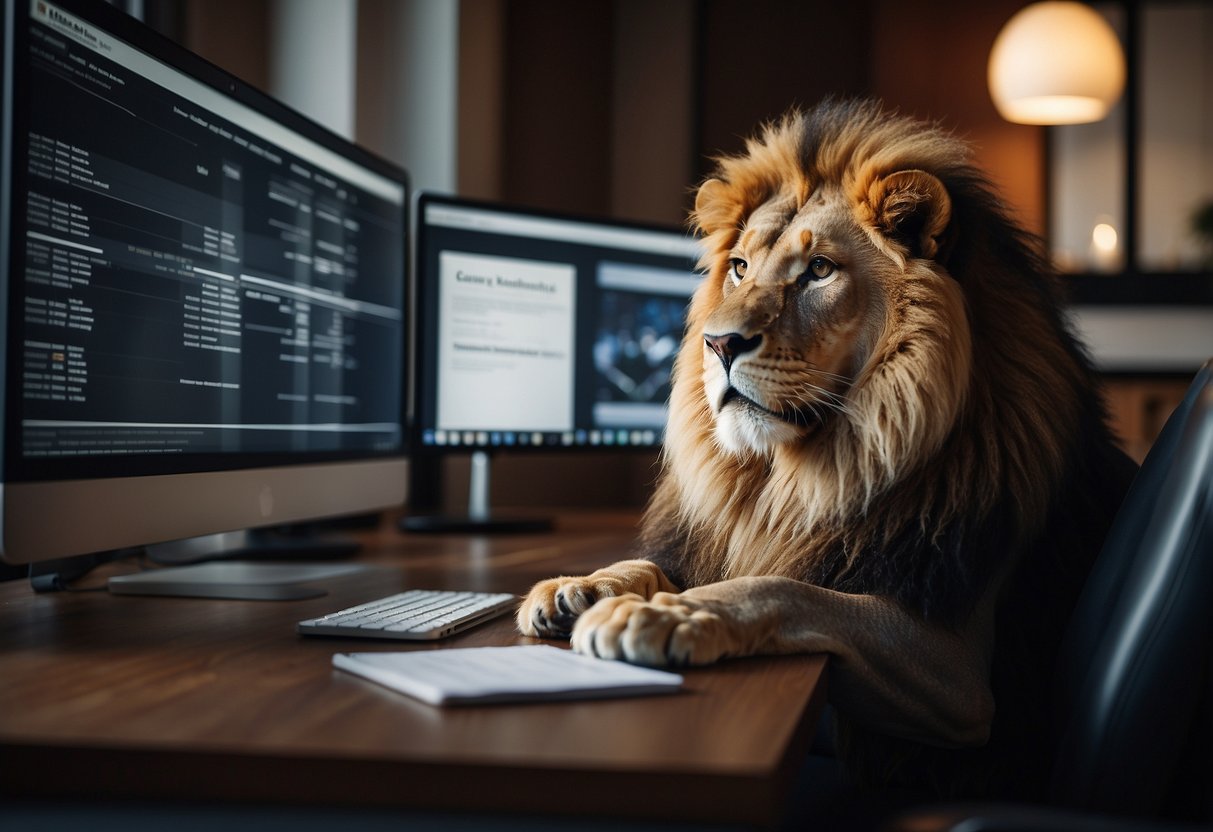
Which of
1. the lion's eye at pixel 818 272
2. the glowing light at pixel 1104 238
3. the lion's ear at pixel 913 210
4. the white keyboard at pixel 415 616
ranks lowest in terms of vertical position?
the white keyboard at pixel 415 616

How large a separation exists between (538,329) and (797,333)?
103 cm

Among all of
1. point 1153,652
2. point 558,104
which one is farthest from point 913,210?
point 558,104

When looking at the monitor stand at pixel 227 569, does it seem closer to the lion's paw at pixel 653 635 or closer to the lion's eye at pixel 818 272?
the lion's paw at pixel 653 635

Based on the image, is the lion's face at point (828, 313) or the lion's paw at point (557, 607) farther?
the lion's face at point (828, 313)

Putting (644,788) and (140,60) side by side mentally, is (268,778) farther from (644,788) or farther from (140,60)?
(140,60)

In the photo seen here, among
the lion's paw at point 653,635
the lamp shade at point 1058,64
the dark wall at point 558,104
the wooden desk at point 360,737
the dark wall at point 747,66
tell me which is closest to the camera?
the wooden desk at point 360,737

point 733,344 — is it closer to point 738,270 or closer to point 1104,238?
point 738,270

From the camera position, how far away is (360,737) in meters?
0.68

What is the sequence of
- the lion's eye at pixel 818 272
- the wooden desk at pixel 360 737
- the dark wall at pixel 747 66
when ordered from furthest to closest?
the dark wall at pixel 747 66, the lion's eye at pixel 818 272, the wooden desk at pixel 360 737

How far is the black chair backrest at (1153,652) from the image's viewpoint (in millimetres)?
908

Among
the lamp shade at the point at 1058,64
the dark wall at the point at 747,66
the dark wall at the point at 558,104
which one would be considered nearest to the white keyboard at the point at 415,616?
the dark wall at the point at 558,104

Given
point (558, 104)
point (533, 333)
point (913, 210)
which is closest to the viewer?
point (913, 210)

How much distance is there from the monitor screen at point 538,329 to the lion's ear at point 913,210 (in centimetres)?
104

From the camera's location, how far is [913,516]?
1.14 metres
